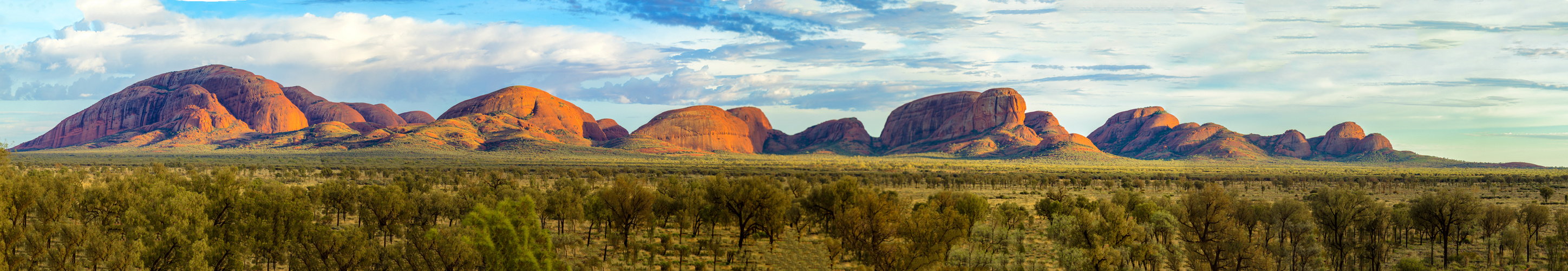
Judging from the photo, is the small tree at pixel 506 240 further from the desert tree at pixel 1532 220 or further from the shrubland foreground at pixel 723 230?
the desert tree at pixel 1532 220

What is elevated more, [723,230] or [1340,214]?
[1340,214]

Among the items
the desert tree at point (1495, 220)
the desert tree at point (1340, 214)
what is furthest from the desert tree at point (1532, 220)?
the desert tree at point (1340, 214)

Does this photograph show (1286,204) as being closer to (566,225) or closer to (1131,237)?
(1131,237)

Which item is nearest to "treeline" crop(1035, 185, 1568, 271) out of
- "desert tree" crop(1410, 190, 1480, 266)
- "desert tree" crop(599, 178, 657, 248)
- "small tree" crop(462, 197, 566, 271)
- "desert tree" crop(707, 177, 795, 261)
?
"desert tree" crop(1410, 190, 1480, 266)

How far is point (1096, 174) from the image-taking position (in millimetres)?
136750

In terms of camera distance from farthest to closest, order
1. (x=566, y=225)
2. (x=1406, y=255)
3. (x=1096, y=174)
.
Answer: (x=1096, y=174) → (x=566, y=225) → (x=1406, y=255)

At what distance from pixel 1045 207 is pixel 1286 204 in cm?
1535

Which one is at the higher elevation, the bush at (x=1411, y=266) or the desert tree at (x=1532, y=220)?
the desert tree at (x=1532, y=220)

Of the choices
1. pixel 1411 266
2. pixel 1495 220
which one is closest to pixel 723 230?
pixel 1411 266

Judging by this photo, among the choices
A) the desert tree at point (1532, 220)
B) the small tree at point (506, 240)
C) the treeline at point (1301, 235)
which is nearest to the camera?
the small tree at point (506, 240)

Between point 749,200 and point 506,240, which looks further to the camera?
point 749,200

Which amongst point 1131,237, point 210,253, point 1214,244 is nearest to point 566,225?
point 210,253

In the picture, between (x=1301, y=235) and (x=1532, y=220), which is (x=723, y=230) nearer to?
(x=1301, y=235)

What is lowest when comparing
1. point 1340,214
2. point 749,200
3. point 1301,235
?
point 1301,235
